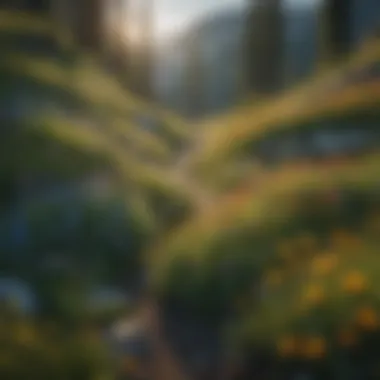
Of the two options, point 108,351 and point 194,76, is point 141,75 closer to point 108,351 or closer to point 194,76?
point 194,76

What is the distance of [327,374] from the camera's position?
1.34 metres

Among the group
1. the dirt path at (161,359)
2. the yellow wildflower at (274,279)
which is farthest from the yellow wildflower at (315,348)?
the dirt path at (161,359)

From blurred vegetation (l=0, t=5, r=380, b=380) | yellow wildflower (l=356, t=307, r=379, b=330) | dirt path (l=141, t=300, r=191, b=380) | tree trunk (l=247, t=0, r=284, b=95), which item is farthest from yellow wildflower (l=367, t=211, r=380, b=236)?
dirt path (l=141, t=300, r=191, b=380)

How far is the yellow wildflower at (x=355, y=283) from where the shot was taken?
1.35 meters

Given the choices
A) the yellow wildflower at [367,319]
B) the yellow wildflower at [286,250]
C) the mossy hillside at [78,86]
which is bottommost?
the yellow wildflower at [367,319]

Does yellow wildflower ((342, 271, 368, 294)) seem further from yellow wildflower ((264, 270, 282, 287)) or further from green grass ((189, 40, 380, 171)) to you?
green grass ((189, 40, 380, 171))

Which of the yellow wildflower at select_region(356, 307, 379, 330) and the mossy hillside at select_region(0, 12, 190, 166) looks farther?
the mossy hillside at select_region(0, 12, 190, 166)

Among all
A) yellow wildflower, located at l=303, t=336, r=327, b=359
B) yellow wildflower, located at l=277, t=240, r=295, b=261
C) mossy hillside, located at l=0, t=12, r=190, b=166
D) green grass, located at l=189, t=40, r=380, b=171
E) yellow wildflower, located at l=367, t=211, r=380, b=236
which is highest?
mossy hillside, located at l=0, t=12, r=190, b=166

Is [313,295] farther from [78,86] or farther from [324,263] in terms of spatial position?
[78,86]

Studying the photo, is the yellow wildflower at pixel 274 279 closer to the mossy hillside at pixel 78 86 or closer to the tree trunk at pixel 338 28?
the mossy hillside at pixel 78 86

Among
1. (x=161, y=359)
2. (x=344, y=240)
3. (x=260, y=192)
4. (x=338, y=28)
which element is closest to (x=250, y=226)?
(x=260, y=192)

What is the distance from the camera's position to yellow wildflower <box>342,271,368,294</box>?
135cm

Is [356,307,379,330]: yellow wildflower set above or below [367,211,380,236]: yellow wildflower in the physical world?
below

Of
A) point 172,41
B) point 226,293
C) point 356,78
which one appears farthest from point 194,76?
point 226,293
